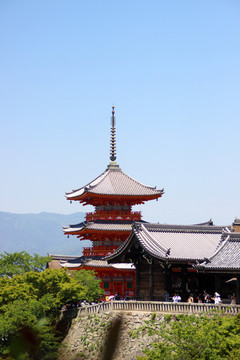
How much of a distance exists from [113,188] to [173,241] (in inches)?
735

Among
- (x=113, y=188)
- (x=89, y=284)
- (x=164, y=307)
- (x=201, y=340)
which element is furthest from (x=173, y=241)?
(x=113, y=188)

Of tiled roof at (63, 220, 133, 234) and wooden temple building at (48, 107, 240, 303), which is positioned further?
tiled roof at (63, 220, 133, 234)

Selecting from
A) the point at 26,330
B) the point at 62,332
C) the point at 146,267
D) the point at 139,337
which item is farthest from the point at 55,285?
the point at 26,330

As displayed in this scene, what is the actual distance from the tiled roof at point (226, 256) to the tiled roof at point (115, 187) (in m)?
21.3

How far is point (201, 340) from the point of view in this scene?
28.4m

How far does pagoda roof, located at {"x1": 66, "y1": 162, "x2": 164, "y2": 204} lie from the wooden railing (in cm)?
1933

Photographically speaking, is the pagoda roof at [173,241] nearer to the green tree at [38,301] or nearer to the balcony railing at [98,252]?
the green tree at [38,301]

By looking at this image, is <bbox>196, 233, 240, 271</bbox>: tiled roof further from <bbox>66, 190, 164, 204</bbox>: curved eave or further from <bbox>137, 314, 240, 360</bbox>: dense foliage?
<bbox>66, 190, 164, 204</bbox>: curved eave

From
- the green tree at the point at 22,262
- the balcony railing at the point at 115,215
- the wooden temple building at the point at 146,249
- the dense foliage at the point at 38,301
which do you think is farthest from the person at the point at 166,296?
the balcony railing at the point at 115,215

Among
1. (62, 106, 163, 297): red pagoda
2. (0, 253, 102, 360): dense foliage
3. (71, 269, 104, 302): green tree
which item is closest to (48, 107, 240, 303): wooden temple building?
(62, 106, 163, 297): red pagoda

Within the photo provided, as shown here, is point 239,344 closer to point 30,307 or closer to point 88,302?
point 30,307

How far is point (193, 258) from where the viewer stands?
38.7 m

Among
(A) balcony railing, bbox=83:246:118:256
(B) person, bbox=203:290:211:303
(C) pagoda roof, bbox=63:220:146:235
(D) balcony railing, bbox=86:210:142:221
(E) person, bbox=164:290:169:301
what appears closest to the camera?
(B) person, bbox=203:290:211:303

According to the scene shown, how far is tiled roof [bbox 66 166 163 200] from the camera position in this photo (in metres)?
58.9
